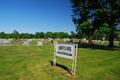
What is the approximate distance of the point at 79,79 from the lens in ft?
13.7

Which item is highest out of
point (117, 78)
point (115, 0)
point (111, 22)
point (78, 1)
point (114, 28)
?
point (78, 1)

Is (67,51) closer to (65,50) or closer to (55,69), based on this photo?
(65,50)

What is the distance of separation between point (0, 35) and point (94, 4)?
9953 centimetres

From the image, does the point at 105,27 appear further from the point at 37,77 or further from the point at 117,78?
the point at 37,77

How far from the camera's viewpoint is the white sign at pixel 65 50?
16.3 ft

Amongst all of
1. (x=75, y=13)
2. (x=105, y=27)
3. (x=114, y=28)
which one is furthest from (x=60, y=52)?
(x=75, y=13)

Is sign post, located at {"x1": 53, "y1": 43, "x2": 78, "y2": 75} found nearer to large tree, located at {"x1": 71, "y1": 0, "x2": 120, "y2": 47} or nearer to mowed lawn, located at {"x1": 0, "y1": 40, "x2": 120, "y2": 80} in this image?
mowed lawn, located at {"x1": 0, "y1": 40, "x2": 120, "y2": 80}

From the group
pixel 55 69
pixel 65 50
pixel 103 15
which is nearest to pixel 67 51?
pixel 65 50

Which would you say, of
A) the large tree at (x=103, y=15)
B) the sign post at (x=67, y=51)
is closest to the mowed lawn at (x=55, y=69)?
the sign post at (x=67, y=51)

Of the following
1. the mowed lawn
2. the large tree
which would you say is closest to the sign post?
the mowed lawn

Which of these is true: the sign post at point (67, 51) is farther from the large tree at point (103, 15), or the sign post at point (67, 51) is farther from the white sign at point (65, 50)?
the large tree at point (103, 15)

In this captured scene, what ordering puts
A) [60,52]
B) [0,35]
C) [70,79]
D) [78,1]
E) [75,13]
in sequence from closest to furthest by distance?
[70,79]
[60,52]
[78,1]
[75,13]
[0,35]

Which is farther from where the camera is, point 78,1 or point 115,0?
point 78,1

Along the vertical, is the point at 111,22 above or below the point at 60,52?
above
